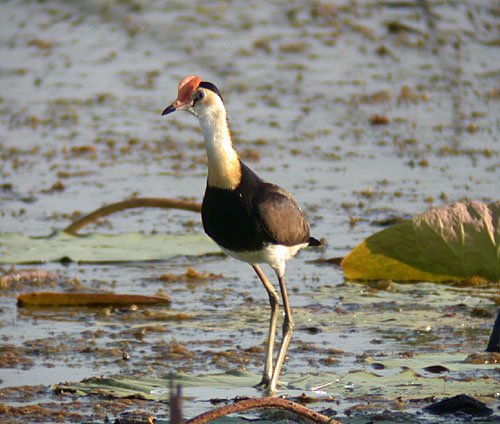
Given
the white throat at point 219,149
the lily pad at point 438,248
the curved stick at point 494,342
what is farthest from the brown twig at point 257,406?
the lily pad at point 438,248

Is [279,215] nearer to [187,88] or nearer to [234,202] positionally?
[234,202]

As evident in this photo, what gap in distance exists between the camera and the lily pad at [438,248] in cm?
543

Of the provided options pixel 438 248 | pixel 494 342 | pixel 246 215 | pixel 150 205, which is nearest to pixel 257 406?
pixel 246 215

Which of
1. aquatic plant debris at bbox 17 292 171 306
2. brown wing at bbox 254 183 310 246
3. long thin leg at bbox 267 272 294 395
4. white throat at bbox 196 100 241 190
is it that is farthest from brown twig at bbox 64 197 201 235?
white throat at bbox 196 100 241 190

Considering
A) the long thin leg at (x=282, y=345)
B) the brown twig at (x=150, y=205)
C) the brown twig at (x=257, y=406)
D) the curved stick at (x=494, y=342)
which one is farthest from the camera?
the brown twig at (x=150, y=205)

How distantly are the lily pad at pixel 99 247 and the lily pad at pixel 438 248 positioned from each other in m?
1.17

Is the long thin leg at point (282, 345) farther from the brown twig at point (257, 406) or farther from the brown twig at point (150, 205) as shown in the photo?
the brown twig at point (150, 205)

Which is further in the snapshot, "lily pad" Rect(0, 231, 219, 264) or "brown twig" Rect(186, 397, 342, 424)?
"lily pad" Rect(0, 231, 219, 264)

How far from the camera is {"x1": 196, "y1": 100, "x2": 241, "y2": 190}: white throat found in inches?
154

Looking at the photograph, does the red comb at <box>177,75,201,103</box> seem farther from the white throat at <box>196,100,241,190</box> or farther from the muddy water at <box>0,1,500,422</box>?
the muddy water at <box>0,1,500,422</box>

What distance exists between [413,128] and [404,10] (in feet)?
20.6

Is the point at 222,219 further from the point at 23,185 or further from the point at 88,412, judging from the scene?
the point at 23,185

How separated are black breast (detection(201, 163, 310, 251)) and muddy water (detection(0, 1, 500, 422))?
641 mm

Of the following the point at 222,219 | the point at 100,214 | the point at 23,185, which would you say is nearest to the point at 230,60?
the point at 23,185
